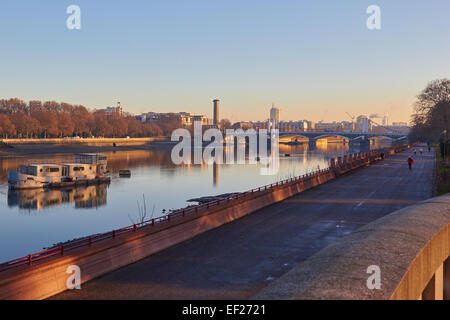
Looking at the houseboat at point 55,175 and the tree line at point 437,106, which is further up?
the tree line at point 437,106

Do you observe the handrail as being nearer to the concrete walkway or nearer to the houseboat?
the concrete walkway

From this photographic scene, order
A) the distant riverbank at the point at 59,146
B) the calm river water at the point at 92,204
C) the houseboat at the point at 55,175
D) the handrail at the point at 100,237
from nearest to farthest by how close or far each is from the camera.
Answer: the handrail at the point at 100,237, the calm river water at the point at 92,204, the houseboat at the point at 55,175, the distant riverbank at the point at 59,146

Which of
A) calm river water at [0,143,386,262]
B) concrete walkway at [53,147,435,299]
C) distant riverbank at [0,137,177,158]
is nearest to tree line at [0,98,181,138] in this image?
distant riverbank at [0,137,177,158]

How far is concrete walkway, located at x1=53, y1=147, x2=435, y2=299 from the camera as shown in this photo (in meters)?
14.8

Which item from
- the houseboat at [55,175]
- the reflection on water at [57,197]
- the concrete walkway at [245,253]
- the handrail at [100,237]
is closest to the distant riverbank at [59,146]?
the houseboat at [55,175]

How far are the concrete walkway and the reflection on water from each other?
27655mm

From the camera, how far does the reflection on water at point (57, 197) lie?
4947 centimetres

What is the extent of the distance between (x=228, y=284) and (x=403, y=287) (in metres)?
6.51

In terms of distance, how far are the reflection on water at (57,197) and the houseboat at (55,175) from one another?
1.93 metres

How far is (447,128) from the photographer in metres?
88.6

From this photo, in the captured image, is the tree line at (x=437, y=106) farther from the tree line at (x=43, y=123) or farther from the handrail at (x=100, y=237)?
the tree line at (x=43, y=123)

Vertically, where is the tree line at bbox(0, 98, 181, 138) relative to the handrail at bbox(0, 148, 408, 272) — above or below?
above

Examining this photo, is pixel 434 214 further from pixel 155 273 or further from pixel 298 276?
pixel 155 273
